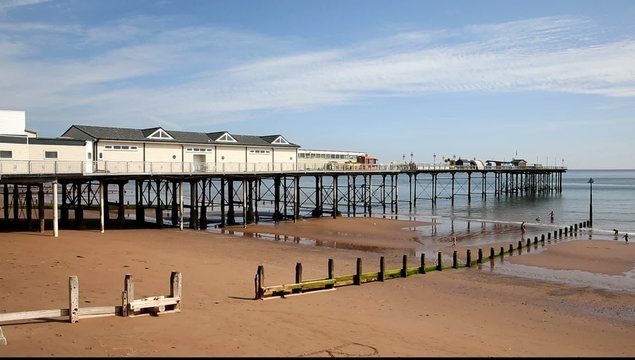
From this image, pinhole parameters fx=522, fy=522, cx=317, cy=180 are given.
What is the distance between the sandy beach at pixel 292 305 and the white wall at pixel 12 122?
6238 millimetres

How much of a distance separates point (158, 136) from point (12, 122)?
30.0ft

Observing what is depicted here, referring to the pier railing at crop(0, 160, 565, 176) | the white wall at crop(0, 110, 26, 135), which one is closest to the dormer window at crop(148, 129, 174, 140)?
the pier railing at crop(0, 160, 565, 176)

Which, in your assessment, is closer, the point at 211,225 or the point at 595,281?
the point at 595,281

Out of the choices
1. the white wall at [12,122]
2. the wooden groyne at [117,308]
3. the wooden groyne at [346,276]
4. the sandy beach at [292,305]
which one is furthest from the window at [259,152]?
the wooden groyne at [117,308]

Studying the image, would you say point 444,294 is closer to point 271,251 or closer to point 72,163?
point 271,251

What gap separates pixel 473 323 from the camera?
15.7m

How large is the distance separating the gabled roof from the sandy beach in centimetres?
683

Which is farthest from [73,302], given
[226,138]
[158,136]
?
[226,138]

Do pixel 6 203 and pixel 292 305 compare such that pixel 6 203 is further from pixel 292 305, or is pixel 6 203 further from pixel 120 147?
pixel 292 305

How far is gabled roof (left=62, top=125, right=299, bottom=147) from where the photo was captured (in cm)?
3391

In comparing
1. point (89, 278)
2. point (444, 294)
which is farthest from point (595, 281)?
point (89, 278)

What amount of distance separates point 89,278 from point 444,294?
516 inches

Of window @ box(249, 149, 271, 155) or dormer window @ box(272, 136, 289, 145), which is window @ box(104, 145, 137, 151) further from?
dormer window @ box(272, 136, 289, 145)

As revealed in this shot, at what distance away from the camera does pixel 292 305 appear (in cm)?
1638
